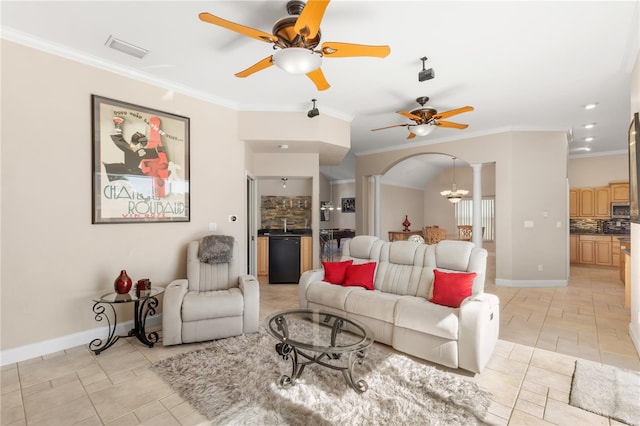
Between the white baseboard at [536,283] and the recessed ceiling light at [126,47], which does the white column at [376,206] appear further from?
the recessed ceiling light at [126,47]

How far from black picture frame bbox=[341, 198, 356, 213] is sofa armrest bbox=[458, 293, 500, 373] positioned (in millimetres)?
9509

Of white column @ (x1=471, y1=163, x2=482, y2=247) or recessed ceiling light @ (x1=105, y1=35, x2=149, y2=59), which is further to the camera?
white column @ (x1=471, y1=163, x2=482, y2=247)

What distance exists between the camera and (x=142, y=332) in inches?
117

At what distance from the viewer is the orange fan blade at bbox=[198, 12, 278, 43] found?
76.5 inches

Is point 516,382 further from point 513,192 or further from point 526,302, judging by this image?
point 513,192

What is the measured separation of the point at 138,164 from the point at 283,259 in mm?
3038

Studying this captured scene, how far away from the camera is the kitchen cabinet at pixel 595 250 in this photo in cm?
731

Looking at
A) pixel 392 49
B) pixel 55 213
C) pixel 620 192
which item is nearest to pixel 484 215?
pixel 620 192

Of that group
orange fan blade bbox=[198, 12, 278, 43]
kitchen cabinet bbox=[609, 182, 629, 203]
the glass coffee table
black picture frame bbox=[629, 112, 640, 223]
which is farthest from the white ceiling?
kitchen cabinet bbox=[609, 182, 629, 203]

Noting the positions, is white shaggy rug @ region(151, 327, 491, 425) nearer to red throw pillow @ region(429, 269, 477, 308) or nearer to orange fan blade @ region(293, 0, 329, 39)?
red throw pillow @ region(429, 269, 477, 308)

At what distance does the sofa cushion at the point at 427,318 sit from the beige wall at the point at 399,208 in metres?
6.61

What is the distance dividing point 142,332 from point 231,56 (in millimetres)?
2889

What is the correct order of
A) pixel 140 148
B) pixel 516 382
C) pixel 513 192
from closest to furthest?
pixel 516 382
pixel 140 148
pixel 513 192

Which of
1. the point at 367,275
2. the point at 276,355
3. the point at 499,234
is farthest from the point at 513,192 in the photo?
the point at 276,355
